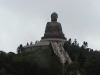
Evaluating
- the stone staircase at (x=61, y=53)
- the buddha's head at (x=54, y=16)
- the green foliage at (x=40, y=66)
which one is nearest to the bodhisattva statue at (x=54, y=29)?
the buddha's head at (x=54, y=16)

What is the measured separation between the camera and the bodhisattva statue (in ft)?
243

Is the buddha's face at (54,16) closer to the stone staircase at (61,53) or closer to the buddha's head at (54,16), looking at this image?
the buddha's head at (54,16)

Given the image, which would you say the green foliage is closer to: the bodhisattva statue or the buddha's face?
the bodhisattva statue

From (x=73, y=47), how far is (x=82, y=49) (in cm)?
118

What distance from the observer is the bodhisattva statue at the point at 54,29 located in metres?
74.0

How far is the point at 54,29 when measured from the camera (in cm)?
7488

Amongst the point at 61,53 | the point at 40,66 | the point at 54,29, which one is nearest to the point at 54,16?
the point at 54,29

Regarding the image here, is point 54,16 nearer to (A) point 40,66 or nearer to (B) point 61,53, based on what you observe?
(B) point 61,53

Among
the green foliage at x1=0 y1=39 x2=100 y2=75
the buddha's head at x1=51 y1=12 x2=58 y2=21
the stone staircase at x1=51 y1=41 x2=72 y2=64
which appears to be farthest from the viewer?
the buddha's head at x1=51 y1=12 x2=58 y2=21

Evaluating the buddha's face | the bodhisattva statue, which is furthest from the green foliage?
the buddha's face

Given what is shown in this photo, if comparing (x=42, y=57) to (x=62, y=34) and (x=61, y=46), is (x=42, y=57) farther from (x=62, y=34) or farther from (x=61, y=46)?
(x=62, y=34)

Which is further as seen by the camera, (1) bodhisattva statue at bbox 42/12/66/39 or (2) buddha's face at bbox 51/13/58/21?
(2) buddha's face at bbox 51/13/58/21

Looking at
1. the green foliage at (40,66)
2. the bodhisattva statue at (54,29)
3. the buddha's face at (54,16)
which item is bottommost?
the green foliage at (40,66)

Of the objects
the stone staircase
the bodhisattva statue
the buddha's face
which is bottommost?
the stone staircase
